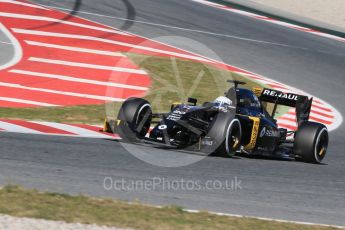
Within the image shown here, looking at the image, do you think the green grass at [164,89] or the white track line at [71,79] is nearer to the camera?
the green grass at [164,89]

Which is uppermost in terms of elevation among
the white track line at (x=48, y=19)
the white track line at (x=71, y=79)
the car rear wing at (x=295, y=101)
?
the car rear wing at (x=295, y=101)

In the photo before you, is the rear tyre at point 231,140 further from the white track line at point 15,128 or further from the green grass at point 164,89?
the green grass at point 164,89

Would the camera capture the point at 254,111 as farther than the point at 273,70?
No

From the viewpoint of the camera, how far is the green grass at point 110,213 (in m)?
7.25

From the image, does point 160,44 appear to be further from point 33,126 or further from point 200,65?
point 33,126

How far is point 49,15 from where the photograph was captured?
22422 millimetres

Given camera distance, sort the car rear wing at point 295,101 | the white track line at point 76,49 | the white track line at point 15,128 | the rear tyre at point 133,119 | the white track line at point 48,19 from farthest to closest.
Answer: the white track line at point 48,19 → the white track line at point 76,49 → the car rear wing at point 295,101 → the white track line at point 15,128 → the rear tyre at point 133,119

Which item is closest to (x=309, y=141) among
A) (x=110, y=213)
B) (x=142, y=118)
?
(x=142, y=118)

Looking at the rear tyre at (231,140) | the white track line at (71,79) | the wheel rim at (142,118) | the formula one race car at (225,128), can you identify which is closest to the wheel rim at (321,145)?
the formula one race car at (225,128)

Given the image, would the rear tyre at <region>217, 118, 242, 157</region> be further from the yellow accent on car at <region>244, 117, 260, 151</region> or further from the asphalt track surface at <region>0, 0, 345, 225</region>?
the yellow accent on car at <region>244, 117, 260, 151</region>

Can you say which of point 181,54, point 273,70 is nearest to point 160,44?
point 181,54

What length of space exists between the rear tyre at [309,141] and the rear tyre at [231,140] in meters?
1.30

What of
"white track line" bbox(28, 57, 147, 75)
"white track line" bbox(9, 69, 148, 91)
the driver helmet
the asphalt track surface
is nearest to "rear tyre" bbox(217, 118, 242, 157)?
the asphalt track surface

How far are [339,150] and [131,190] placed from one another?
22.6ft
